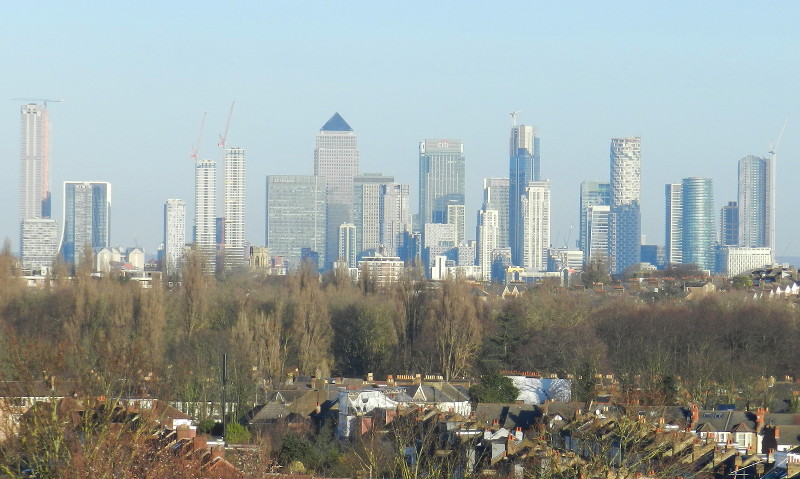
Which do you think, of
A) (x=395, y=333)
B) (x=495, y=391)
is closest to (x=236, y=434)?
(x=495, y=391)

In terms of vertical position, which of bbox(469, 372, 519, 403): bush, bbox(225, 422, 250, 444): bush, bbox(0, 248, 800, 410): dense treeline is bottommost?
bbox(225, 422, 250, 444): bush

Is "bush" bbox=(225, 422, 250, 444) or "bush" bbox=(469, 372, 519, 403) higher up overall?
"bush" bbox=(469, 372, 519, 403)

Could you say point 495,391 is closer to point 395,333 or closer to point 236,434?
point 236,434

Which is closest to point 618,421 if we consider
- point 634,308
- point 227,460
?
point 227,460

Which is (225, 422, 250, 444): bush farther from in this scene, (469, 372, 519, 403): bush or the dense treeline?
(469, 372, 519, 403): bush

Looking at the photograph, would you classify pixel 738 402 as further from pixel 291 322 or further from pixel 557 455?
pixel 291 322

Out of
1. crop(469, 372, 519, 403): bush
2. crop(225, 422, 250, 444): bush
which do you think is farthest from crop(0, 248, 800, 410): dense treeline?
crop(225, 422, 250, 444): bush

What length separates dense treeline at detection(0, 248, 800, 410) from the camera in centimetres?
4638

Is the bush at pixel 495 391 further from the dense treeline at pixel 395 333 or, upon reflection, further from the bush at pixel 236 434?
the bush at pixel 236 434

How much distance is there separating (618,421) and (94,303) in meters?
35.4

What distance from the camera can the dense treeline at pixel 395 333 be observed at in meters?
46.4

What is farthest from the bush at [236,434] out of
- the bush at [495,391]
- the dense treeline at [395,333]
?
the bush at [495,391]

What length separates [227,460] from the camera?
26672mm

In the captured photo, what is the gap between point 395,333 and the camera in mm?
59500
